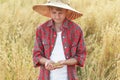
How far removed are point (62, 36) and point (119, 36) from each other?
163cm

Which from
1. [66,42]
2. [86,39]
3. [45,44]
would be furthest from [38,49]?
[86,39]

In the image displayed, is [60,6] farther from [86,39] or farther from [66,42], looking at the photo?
[86,39]

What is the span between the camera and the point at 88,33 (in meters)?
5.34

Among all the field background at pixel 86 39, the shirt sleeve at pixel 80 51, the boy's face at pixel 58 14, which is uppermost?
the boy's face at pixel 58 14

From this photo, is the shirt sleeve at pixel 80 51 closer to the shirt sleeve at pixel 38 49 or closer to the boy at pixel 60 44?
the boy at pixel 60 44

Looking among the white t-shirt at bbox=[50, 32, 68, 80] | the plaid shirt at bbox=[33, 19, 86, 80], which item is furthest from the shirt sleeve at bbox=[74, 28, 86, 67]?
the white t-shirt at bbox=[50, 32, 68, 80]

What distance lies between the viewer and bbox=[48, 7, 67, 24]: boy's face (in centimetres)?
280

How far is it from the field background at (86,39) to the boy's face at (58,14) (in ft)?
3.28

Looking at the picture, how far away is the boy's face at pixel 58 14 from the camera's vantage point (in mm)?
2801

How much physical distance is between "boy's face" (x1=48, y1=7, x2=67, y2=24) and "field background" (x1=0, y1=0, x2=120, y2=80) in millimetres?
1000

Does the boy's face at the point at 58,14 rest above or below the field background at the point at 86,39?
above

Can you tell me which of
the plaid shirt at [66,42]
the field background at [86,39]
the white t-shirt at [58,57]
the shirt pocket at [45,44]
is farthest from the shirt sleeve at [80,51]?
the field background at [86,39]

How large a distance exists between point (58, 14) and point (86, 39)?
7.68ft

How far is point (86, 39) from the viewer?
16.8 ft
